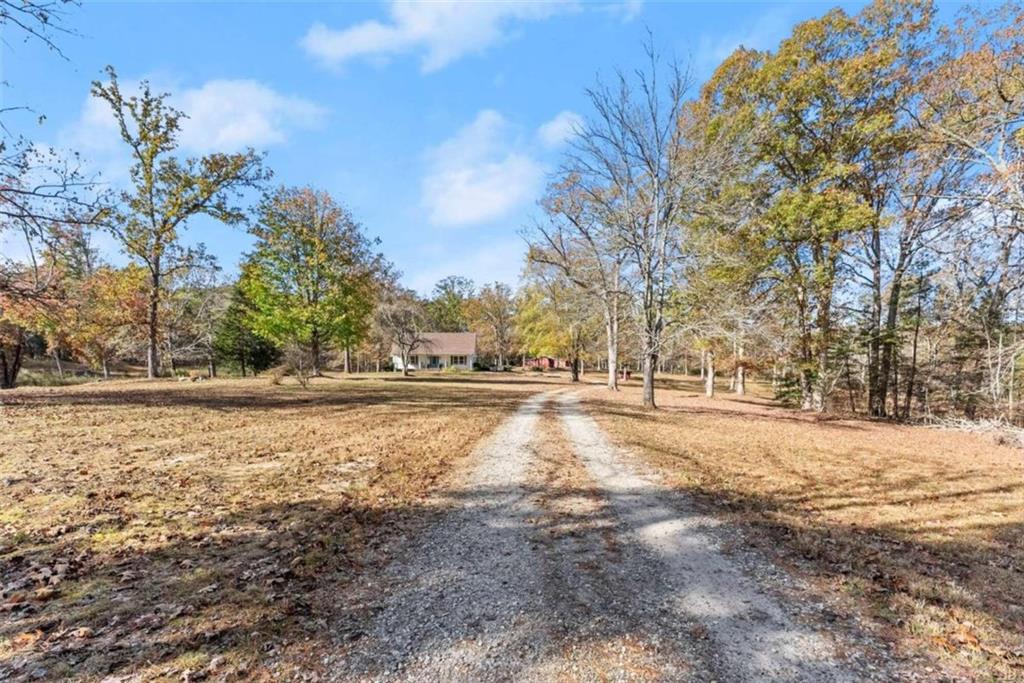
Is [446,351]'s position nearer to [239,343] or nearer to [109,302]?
[239,343]

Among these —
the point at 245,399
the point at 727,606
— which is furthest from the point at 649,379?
the point at 245,399

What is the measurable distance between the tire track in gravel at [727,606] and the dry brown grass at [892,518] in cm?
52

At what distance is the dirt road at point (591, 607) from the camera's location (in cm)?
276

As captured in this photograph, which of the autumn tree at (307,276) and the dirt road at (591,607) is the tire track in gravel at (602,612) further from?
the autumn tree at (307,276)

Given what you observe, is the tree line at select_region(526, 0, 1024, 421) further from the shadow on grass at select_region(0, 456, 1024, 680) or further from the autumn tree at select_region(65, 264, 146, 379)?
the autumn tree at select_region(65, 264, 146, 379)

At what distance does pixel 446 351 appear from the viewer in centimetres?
5875

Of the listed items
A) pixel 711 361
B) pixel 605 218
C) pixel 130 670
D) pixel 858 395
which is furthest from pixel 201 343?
pixel 858 395

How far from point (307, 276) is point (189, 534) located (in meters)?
22.8

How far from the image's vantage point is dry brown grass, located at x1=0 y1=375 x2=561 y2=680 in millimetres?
2846

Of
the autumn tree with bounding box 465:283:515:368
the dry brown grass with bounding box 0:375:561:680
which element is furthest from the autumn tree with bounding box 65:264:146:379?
the autumn tree with bounding box 465:283:515:368

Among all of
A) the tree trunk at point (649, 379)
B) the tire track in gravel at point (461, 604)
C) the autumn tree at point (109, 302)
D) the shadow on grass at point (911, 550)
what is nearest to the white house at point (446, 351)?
the autumn tree at point (109, 302)

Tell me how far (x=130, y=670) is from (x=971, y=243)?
59.3 ft

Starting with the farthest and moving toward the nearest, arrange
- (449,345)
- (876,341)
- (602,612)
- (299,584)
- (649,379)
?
1. (449,345)
2. (876,341)
3. (649,379)
4. (299,584)
5. (602,612)

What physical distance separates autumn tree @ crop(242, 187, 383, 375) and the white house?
3035 centimetres
